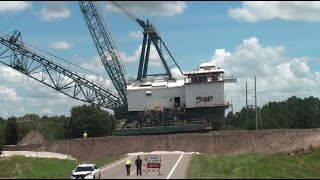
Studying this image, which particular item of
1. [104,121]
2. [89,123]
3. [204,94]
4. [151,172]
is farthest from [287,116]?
[151,172]

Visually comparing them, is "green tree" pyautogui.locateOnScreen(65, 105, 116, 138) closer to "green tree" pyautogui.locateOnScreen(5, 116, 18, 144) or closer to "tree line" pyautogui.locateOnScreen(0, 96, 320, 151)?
"tree line" pyautogui.locateOnScreen(0, 96, 320, 151)

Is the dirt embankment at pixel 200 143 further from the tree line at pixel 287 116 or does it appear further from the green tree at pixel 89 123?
the tree line at pixel 287 116

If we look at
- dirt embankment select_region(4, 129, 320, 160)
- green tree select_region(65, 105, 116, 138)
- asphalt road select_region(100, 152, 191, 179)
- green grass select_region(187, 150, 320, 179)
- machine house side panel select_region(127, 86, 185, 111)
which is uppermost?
machine house side panel select_region(127, 86, 185, 111)

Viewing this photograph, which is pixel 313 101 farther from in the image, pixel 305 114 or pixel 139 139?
pixel 139 139

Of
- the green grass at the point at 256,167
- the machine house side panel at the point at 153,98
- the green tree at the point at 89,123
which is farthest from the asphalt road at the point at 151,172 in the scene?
the green tree at the point at 89,123

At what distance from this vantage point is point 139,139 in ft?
273

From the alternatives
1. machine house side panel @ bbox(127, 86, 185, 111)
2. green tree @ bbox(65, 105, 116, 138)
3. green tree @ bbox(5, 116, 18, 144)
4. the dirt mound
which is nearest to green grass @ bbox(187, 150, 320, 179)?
machine house side panel @ bbox(127, 86, 185, 111)

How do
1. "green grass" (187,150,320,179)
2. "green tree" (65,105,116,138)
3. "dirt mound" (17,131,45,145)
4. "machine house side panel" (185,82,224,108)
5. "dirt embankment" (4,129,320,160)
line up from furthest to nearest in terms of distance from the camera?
"dirt mound" (17,131,45,145), "green tree" (65,105,116,138), "machine house side panel" (185,82,224,108), "dirt embankment" (4,129,320,160), "green grass" (187,150,320,179)

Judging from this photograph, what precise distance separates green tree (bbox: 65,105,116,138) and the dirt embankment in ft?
79.7

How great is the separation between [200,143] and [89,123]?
34.6 meters

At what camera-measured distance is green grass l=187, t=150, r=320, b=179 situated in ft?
138

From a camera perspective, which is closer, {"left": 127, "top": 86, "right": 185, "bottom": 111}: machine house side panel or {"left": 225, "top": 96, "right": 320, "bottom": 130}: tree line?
{"left": 127, "top": 86, "right": 185, "bottom": 111}: machine house side panel

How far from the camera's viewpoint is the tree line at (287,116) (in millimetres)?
141125

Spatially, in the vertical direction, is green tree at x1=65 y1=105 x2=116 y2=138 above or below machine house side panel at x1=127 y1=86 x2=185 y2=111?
below
